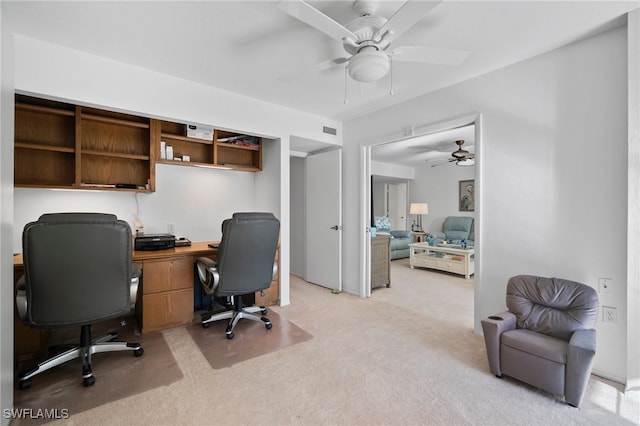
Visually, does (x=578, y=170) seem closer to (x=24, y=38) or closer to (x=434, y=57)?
(x=434, y=57)

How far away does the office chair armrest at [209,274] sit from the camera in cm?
260

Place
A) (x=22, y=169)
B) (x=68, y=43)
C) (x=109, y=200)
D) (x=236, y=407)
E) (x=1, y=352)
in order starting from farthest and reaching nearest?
1. (x=109, y=200)
2. (x=22, y=169)
3. (x=68, y=43)
4. (x=236, y=407)
5. (x=1, y=352)

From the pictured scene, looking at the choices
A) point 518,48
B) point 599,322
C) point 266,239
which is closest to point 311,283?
point 266,239

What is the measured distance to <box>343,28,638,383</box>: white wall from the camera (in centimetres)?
202

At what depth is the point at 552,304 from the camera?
211 cm

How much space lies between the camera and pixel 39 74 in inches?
87.0

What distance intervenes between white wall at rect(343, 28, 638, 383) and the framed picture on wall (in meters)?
4.86

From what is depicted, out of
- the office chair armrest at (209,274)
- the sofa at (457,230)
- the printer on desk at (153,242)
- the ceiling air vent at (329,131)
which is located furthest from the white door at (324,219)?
the sofa at (457,230)

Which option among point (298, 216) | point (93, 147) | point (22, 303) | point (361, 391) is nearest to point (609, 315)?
point (361, 391)

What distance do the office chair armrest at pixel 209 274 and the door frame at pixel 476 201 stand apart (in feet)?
6.63

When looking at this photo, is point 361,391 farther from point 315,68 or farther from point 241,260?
point 315,68

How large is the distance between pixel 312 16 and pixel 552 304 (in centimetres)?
251

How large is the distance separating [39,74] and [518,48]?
3762 mm

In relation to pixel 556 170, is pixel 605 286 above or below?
below
